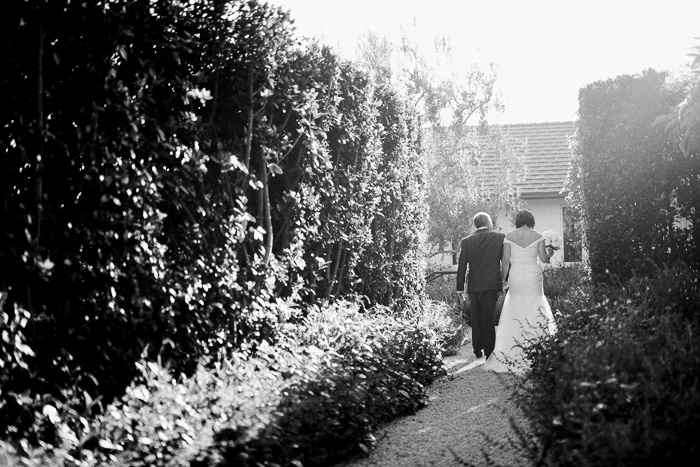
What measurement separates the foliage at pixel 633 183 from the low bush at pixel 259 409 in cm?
513

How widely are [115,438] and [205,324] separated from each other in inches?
59.9

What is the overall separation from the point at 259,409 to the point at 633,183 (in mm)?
8148

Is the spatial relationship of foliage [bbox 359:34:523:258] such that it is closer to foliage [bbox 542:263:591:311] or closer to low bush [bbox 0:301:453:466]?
foliage [bbox 542:263:591:311]

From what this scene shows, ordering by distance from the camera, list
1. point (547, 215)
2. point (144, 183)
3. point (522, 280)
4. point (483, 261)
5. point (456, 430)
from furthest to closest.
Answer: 1. point (547, 215)
2. point (483, 261)
3. point (522, 280)
4. point (456, 430)
5. point (144, 183)

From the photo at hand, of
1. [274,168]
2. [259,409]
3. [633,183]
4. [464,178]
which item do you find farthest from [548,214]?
[259,409]

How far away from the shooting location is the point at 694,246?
37.5 ft

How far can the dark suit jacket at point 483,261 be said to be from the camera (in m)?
10.8

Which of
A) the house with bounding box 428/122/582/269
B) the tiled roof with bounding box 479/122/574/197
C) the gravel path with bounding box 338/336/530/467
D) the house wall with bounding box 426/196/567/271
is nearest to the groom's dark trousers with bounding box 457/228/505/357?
the gravel path with bounding box 338/336/530/467

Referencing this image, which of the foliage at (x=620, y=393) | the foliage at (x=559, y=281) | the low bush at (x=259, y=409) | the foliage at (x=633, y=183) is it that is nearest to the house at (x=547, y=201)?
the foliage at (x=559, y=281)

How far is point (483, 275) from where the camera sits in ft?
35.4

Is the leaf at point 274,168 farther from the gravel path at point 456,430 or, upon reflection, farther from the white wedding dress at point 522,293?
the white wedding dress at point 522,293

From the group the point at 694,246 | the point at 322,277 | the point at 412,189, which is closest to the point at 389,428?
the point at 322,277

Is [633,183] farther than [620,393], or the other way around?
[633,183]

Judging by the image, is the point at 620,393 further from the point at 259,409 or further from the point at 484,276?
the point at 484,276
